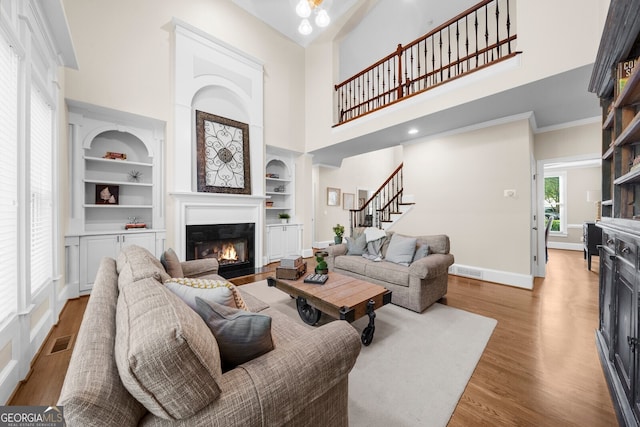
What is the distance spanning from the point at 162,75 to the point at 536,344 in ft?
18.8

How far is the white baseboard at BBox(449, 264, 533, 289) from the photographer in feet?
12.0

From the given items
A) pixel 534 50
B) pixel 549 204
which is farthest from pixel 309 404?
pixel 549 204

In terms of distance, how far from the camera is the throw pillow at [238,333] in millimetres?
980

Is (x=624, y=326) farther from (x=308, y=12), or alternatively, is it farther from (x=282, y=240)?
(x=282, y=240)

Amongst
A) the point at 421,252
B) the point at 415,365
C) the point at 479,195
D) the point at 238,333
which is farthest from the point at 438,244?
the point at 238,333

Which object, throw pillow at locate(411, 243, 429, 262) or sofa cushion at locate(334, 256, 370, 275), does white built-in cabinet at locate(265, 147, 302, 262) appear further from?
throw pillow at locate(411, 243, 429, 262)

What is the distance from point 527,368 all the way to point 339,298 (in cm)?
149

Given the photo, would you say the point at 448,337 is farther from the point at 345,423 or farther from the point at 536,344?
the point at 345,423

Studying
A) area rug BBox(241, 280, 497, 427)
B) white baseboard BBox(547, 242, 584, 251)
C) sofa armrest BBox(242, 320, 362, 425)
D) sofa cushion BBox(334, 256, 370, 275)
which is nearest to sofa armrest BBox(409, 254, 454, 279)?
area rug BBox(241, 280, 497, 427)

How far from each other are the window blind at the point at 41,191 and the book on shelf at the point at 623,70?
177 inches

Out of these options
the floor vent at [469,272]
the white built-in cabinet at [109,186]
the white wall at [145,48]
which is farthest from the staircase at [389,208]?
the white built-in cabinet at [109,186]

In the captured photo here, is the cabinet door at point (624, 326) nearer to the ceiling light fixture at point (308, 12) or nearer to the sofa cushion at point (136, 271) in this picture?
the sofa cushion at point (136, 271)

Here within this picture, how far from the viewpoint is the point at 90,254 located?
335 centimetres

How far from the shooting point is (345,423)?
1201 millimetres
